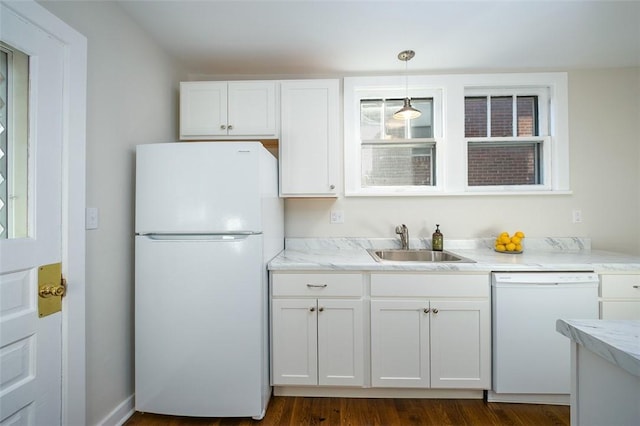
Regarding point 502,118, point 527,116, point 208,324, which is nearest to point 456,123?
point 502,118

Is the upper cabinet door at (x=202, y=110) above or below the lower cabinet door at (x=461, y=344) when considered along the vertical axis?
above

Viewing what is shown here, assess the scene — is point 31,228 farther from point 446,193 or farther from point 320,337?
point 446,193

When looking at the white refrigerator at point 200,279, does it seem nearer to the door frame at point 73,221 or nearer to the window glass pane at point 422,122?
the door frame at point 73,221

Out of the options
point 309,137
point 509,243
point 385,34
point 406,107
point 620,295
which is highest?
point 385,34

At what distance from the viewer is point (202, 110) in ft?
6.82

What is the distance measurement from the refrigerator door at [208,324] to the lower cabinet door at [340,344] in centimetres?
41

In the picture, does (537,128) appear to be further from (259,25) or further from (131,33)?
(131,33)

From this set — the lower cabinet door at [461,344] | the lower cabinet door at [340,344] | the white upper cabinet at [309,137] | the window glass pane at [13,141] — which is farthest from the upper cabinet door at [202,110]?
the lower cabinet door at [461,344]

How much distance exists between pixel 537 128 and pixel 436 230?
1.33m

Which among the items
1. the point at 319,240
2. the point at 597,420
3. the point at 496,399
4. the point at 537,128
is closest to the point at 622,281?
the point at 496,399

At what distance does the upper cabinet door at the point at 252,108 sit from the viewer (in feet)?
6.77

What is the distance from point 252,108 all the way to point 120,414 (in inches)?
84.2

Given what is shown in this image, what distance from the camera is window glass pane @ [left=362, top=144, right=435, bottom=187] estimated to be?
2459mm

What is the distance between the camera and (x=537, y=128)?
7.97 feet
